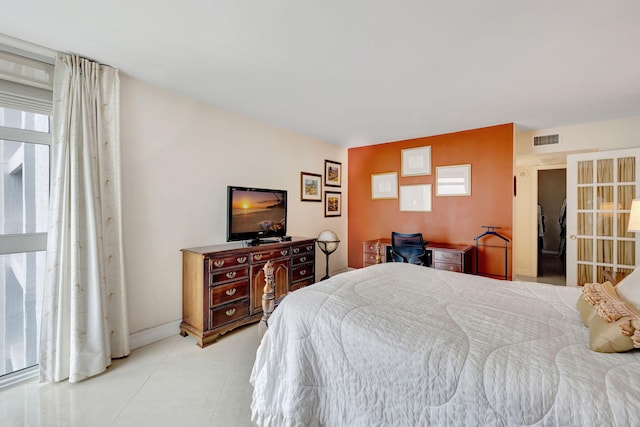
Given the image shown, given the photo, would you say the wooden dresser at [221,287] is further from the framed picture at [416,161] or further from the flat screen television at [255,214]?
the framed picture at [416,161]

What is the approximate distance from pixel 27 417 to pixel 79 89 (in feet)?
7.74

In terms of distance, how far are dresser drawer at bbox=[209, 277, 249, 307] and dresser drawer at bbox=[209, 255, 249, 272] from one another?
19 centimetres

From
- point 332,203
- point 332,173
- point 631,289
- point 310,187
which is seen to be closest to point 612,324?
point 631,289

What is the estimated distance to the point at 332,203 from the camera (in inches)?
200

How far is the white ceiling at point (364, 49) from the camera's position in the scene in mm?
1657

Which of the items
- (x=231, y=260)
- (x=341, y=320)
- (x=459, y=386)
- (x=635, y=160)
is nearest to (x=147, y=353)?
(x=231, y=260)

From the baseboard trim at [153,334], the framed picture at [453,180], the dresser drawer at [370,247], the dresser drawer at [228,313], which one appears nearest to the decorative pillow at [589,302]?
the dresser drawer at [228,313]

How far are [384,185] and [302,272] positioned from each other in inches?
89.3

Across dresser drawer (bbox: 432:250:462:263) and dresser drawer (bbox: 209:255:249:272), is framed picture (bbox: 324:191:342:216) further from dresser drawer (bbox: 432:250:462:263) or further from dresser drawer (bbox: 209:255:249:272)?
dresser drawer (bbox: 209:255:249:272)

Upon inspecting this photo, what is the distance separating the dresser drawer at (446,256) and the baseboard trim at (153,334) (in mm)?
3250

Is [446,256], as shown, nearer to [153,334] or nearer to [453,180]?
[453,180]

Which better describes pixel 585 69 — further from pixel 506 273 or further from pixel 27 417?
pixel 27 417

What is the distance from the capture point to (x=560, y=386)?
918mm

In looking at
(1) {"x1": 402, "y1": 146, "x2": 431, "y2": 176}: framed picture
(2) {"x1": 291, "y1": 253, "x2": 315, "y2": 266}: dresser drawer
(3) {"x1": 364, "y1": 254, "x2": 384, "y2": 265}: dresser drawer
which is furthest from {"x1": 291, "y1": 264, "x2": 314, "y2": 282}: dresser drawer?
(1) {"x1": 402, "y1": 146, "x2": 431, "y2": 176}: framed picture
